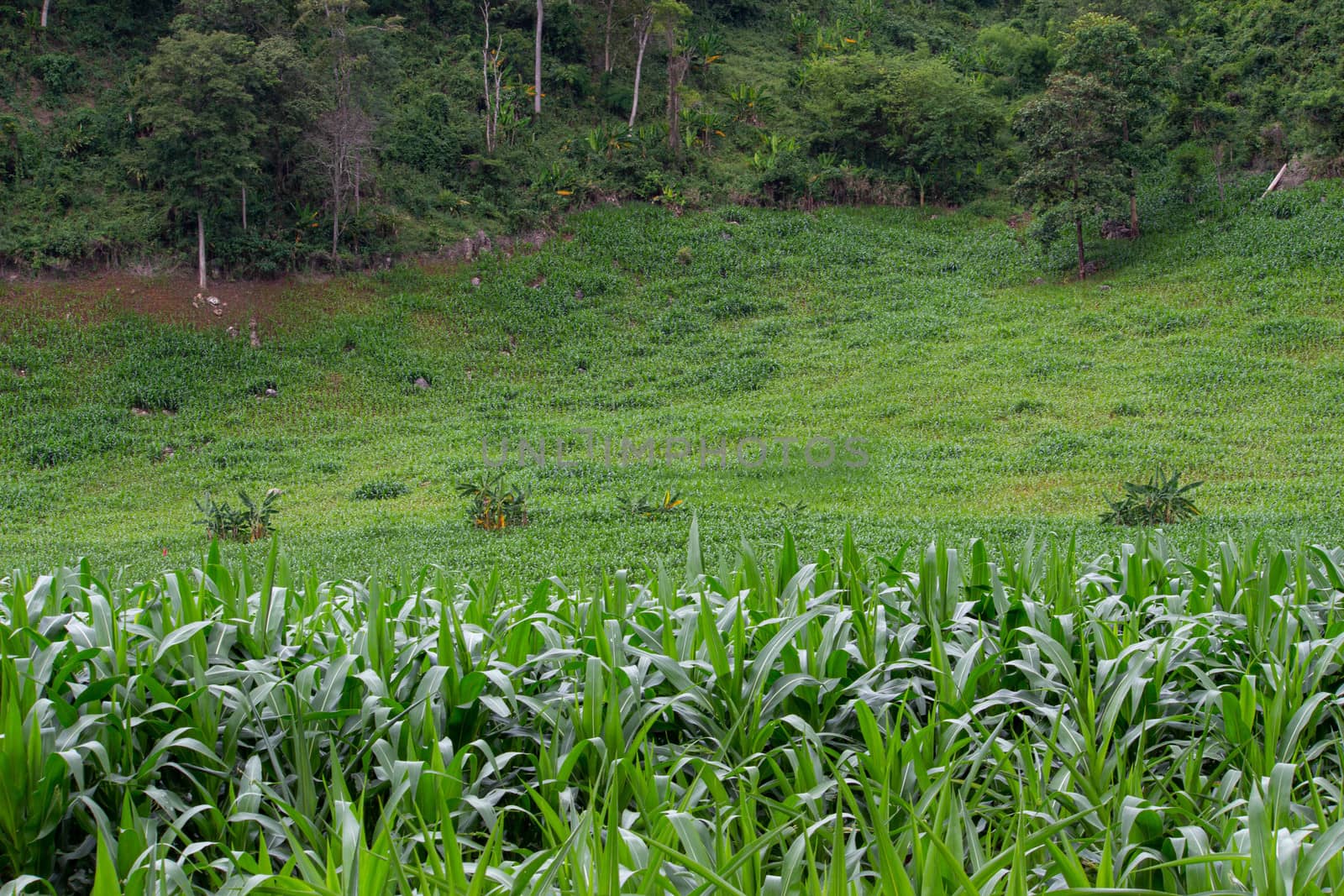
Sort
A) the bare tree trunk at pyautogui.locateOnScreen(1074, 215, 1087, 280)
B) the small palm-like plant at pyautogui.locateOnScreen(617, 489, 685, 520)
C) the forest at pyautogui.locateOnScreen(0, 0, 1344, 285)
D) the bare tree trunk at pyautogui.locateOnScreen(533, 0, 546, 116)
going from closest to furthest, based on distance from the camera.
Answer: the small palm-like plant at pyautogui.locateOnScreen(617, 489, 685, 520), the forest at pyautogui.locateOnScreen(0, 0, 1344, 285), the bare tree trunk at pyautogui.locateOnScreen(1074, 215, 1087, 280), the bare tree trunk at pyautogui.locateOnScreen(533, 0, 546, 116)

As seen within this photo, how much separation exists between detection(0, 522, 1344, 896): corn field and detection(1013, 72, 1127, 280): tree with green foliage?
23.0 meters

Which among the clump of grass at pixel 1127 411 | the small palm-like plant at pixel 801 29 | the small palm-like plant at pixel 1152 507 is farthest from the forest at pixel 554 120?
the small palm-like plant at pixel 1152 507

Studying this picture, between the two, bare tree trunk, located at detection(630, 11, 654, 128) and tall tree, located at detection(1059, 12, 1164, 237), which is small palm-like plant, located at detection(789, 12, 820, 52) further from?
tall tree, located at detection(1059, 12, 1164, 237)

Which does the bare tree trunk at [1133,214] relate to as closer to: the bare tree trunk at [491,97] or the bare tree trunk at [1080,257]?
the bare tree trunk at [1080,257]

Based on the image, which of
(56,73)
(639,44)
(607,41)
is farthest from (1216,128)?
(56,73)

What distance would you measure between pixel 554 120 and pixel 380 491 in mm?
22474

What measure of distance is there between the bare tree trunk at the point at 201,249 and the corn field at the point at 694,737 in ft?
72.8

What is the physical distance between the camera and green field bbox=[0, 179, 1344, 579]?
41.4 feet

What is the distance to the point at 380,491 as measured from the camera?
51.3 feet

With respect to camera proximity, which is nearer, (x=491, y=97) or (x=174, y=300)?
(x=174, y=300)

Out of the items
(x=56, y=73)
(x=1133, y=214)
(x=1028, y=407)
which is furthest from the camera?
(x=56, y=73)

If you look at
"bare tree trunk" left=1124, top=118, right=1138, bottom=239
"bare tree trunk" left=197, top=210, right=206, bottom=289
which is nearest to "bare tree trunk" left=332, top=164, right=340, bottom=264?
"bare tree trunk" left=197, top=210, right=206, bottom=289

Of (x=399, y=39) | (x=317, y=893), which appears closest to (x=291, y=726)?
(x=317, y=893)

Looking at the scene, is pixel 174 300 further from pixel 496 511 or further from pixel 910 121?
pixel 910 121
